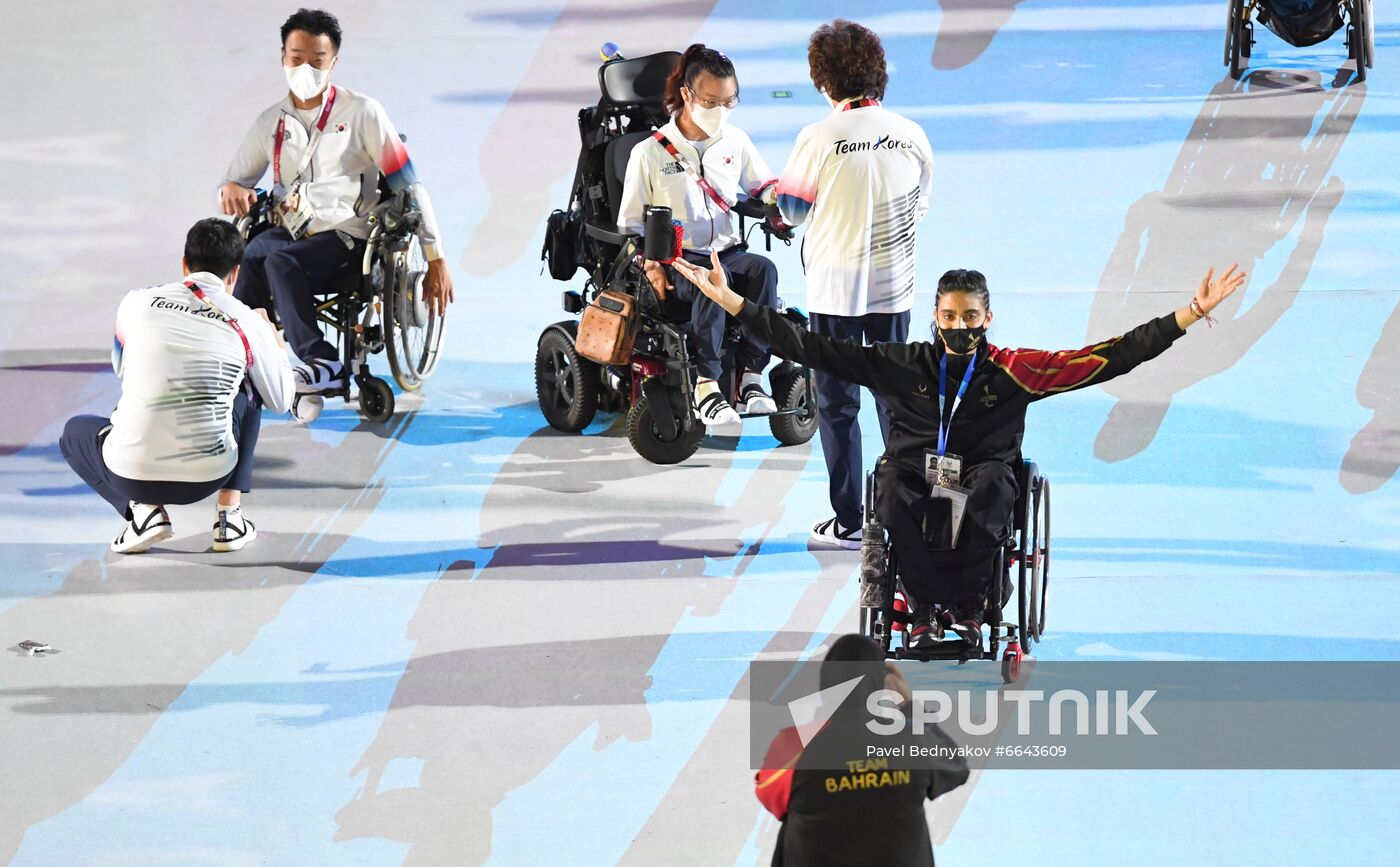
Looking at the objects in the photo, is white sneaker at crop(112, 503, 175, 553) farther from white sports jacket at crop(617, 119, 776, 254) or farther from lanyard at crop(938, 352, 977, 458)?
lanyard at crop(938, 352, 977, 458)

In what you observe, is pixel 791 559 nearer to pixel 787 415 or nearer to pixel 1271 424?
pixel 787 415

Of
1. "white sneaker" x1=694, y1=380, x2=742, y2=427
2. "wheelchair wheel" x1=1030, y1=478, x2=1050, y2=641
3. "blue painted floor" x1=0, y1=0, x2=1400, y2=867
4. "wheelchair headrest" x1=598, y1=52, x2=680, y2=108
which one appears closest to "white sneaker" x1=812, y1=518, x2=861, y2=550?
"blue painted floor" x1=0, y1=0, x2=1400, y2=867

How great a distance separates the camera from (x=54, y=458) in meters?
6.47

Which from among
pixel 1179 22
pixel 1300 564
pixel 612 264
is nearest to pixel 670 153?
pixel 612 264

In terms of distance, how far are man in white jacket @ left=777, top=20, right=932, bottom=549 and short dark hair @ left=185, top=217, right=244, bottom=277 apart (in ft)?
5.27

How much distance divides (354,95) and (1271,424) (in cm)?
344

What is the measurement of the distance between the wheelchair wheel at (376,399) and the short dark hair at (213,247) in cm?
135

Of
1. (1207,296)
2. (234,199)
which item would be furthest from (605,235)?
(1207,296)

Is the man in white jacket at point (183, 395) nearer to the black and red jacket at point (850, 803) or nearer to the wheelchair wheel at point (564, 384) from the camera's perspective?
the wheelchair wheel at point (564, 384)

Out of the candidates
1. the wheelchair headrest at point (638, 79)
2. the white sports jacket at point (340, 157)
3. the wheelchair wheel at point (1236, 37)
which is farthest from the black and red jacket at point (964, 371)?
the wheelchair wheel at point (1236, 37)

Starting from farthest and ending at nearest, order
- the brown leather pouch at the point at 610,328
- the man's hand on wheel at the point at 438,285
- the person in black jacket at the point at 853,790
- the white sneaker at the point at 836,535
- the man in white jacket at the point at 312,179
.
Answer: the man's hand on wheel at the point at 438,285
the man in white jacket at the point at 312,179
the brown leather pouch at the point at 610,328
the white sneaker at the point at 836,535
the person in black jacket at the point at 853,790

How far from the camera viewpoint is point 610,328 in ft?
20.0

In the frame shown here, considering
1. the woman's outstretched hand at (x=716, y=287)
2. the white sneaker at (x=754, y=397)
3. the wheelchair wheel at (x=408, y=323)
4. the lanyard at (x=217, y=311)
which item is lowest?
the white sneaker at (x=754, y=397)

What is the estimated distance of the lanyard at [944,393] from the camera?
4.32 meters
